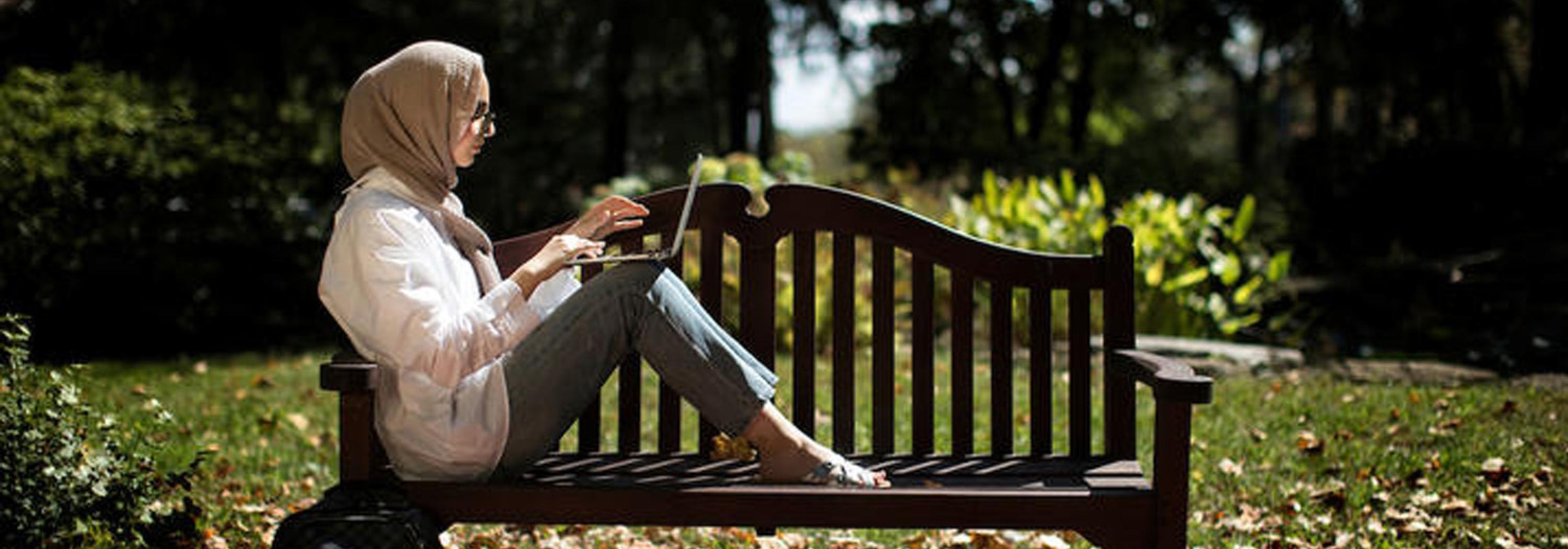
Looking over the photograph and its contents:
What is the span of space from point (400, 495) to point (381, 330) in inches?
15.4

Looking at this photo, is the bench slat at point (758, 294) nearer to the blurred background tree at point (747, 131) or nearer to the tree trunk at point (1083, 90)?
the blurred background tree at point (747, 131)

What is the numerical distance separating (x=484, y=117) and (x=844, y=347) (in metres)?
1.08

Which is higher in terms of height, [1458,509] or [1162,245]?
[1162,245]

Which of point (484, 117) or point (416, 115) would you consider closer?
point (416, 115)

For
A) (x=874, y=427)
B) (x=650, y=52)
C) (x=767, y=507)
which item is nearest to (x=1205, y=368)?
(x=874, y=427)

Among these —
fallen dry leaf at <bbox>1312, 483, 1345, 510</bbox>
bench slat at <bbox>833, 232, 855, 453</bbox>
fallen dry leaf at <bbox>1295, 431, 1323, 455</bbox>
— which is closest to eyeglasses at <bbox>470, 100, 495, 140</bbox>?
bench slat at <bbox>833, 232, 855, 453</bbox>

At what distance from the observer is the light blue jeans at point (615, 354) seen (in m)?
3.17

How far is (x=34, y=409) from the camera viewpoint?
3283mm

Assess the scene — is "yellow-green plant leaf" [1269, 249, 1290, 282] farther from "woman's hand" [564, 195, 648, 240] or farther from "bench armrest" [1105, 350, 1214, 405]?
"woman's hand" [564, 195, 648, 240]

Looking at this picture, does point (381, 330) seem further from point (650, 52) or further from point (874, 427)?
point (650, 52)

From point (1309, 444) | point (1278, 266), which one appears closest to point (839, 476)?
point (1309, 444)

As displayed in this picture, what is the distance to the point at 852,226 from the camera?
3686 millimetres

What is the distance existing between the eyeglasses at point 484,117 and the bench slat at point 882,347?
101 cm

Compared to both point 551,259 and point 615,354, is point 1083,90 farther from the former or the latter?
point 551,259
